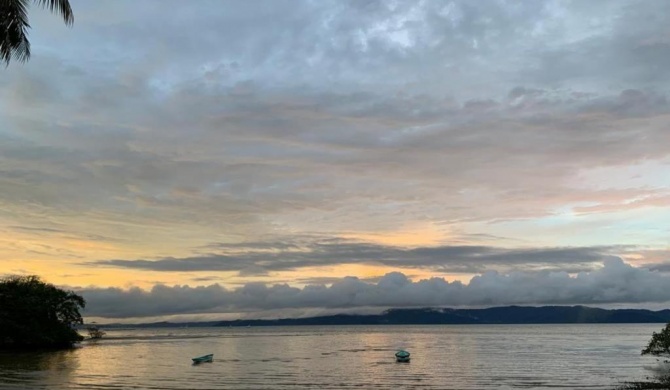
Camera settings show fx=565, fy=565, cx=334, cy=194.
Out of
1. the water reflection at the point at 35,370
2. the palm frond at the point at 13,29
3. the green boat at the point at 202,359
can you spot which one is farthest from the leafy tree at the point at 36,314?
the palm frond at the point at 13,29

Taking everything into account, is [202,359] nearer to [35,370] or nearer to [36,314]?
[35,370]

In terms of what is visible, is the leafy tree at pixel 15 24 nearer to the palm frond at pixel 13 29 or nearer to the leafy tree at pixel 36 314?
the palm frond at pixel 13 29

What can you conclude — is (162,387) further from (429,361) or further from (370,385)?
(429,361)

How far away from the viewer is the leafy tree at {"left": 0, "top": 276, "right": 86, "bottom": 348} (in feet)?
320

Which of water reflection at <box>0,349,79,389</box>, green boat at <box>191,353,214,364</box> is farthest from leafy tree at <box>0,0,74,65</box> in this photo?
green boat at <box>191,353,214,364</box>

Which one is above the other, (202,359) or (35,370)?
(35,370)

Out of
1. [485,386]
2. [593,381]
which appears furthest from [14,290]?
[593,381]

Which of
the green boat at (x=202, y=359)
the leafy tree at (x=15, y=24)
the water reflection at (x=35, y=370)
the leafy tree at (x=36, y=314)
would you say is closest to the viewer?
the leafy tree at (x=15, y=24)

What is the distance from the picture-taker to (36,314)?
102 metres

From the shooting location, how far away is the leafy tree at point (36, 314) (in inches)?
3841

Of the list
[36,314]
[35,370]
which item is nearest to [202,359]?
[35,370]

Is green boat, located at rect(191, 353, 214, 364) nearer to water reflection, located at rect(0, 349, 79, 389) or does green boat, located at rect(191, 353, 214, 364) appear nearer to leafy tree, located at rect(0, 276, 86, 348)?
water reflection, located at rect(0, 349, 79, 389)

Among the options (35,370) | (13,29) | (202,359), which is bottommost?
(202,359)

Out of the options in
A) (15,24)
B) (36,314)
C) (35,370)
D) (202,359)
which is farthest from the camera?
(36,314)
